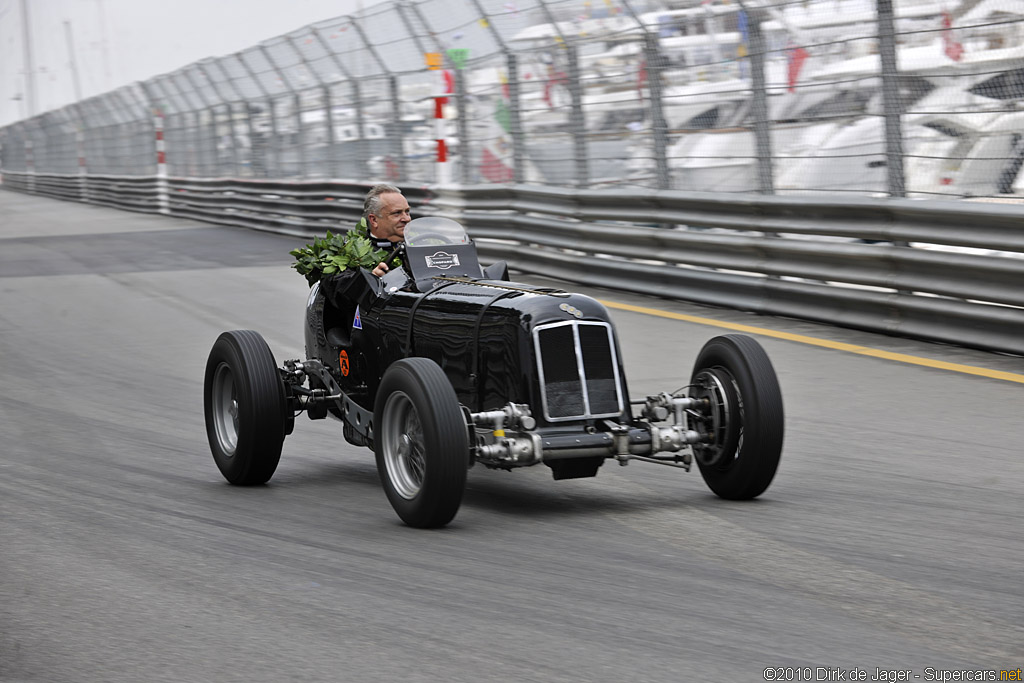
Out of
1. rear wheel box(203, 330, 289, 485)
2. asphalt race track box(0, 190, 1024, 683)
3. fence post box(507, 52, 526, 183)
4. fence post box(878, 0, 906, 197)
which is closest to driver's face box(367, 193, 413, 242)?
rear wheel box(203, 330, 289, 485)

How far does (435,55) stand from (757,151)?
7857 mm

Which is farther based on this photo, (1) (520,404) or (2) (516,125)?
(2) (516,125)

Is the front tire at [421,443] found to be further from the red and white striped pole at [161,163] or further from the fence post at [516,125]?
the red and white striped pole at [161,163]

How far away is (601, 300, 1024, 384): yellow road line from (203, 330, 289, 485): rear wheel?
420 cm

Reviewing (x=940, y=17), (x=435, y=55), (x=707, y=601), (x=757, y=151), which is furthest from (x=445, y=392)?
(x=435, y=55)

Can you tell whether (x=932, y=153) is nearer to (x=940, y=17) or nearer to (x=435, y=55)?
(x=940, y=17)

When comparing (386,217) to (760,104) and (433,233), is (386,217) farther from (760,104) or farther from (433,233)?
(760,104)

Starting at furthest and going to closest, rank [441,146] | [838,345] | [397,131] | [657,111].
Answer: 1. [397,131]
2. [441,146]
3. [657,111]
4. [838,345]

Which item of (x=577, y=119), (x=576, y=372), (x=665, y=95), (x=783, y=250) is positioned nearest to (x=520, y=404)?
(x=576, y=372)

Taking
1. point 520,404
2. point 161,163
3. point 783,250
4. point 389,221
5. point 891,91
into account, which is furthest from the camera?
point 161,163

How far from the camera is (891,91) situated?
10.0 meters

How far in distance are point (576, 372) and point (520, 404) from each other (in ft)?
0.83

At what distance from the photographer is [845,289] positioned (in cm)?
1059

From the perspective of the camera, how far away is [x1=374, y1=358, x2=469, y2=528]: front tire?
5227 mm
